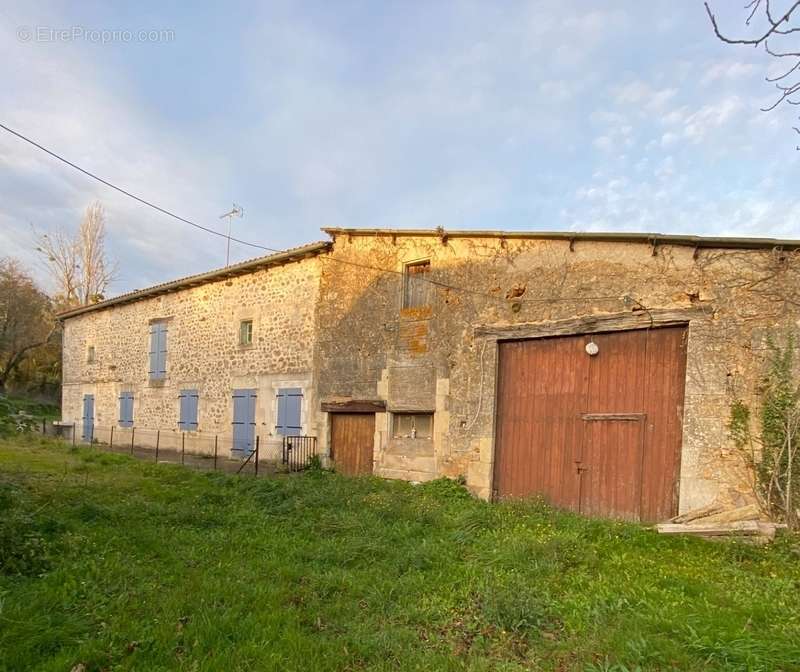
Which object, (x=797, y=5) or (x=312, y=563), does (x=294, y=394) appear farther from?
(x=797, y=5)

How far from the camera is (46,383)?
29281 mm

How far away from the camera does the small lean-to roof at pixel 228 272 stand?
454 inches

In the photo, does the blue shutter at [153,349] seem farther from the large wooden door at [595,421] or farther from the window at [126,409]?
the large wooden door at [595,421]

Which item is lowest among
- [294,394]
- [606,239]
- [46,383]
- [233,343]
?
[46,383]

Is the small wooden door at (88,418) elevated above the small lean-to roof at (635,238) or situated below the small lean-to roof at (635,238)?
below

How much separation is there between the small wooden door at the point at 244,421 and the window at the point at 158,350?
382 centimetres

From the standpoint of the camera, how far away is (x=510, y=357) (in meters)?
8.67

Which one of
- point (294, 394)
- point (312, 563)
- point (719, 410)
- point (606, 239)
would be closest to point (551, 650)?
point (312, 563)

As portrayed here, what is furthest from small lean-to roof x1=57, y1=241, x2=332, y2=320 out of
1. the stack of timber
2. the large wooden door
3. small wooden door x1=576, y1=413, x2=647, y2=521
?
the stack of timber

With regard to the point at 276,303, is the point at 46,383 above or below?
below

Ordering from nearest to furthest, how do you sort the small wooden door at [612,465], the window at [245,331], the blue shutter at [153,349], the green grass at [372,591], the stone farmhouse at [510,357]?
the green grass at [372,591], the stone farmhouse at [510,357], the small wooden door at [612,465], the window at [245,331], the blue shutter at [153,349]

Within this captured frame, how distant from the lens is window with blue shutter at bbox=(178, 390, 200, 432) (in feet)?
47.1

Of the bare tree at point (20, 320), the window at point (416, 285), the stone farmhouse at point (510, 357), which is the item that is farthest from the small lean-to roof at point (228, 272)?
the bare tree at point (20, 320)

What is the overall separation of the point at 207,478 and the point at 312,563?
5598 millimetres
